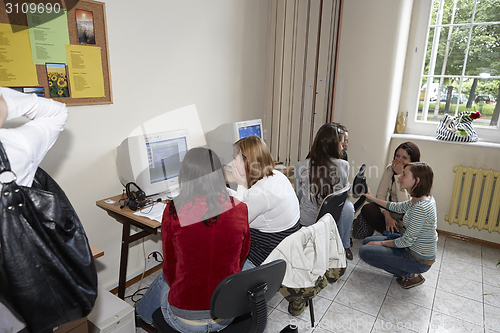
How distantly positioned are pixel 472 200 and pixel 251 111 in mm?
2347

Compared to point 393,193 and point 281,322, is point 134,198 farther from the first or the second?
point 393,193

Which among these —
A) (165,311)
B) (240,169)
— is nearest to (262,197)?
(240,169)

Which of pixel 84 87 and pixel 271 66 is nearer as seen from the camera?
pixel 84 87

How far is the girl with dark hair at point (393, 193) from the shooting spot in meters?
2.74

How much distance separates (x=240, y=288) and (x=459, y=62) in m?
3.36

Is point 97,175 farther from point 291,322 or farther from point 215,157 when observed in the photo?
point 291,322

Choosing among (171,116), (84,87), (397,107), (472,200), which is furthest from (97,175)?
(472,200)

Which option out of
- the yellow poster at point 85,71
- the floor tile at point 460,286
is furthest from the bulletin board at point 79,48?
the floor tile at point 460,286

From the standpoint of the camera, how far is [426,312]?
2.16 meters

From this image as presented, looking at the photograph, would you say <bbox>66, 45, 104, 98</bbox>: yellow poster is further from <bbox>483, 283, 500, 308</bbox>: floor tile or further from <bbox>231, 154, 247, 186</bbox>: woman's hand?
<bbox>483, 283, 500, 308</bbox>: floor tile

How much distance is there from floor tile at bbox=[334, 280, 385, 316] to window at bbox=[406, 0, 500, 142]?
2029 mm

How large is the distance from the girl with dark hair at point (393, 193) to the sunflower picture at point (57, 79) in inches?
99.3

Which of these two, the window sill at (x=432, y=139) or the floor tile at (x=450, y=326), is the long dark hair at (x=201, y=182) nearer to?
the floor tile at (x=450, y=326)

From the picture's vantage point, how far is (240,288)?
3.60 ft
